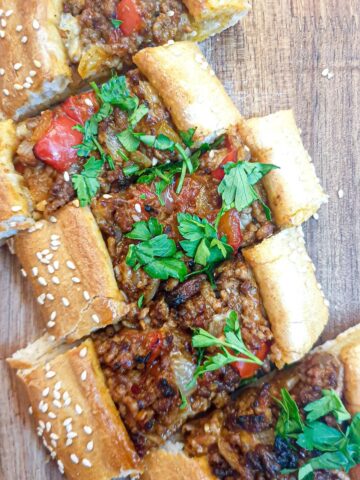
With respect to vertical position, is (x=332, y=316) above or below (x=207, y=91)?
below

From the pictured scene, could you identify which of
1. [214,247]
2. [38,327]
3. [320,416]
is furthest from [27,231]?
[320,416]

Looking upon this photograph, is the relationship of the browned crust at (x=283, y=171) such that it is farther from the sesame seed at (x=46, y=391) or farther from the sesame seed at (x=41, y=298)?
the sesame seed at (x=46, y=391)

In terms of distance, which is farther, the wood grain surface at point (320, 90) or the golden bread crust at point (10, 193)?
the wood grain surface at point (320, 90)

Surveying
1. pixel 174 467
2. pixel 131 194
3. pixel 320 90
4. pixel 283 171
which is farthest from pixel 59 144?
pixel 174 467

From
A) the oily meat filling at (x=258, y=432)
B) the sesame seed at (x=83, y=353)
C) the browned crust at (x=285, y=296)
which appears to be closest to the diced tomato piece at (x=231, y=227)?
the browned crust at (x=285, y=296)

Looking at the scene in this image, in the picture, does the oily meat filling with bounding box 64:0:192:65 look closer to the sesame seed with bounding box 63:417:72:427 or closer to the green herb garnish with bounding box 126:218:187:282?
the green herb garnish with bounding box 126:218:187:282

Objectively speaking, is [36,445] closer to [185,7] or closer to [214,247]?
[214,247]

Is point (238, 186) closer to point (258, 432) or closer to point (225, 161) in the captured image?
point (225, 161)
